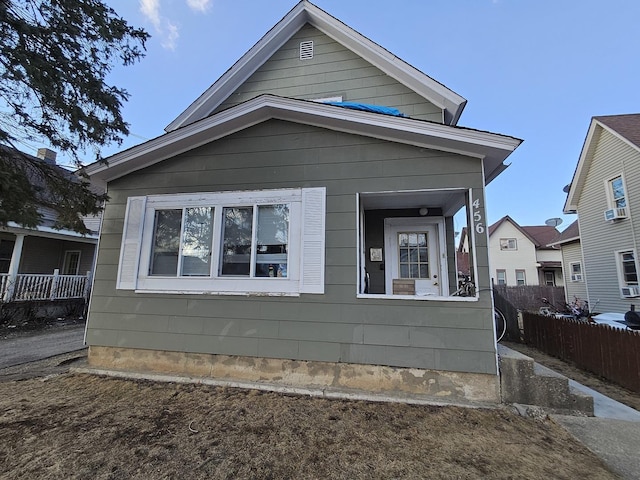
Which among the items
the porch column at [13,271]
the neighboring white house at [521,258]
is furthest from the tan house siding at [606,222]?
the porch column at [13,271]

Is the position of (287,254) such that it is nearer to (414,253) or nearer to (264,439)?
(264,439)

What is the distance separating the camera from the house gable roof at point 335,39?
574 centimetres

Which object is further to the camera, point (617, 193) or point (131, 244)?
point (617, 193)

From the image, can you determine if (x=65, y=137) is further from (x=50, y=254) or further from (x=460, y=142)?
(x=50, y=254)

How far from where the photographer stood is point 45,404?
11.3 feet

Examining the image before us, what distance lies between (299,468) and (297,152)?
3.75 metres

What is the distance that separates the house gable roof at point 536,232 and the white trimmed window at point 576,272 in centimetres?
945

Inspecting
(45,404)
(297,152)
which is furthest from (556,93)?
(45,404)

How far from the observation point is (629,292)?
33.3 ft

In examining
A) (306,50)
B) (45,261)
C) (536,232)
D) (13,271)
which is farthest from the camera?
(536,232)

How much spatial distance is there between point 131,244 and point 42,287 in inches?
345

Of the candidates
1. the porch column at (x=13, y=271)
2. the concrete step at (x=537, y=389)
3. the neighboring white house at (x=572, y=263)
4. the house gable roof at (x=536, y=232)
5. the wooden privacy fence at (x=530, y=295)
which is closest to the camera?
the concrete step at (x=537, y=389)

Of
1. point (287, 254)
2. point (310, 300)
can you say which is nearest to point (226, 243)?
point (287, 254)

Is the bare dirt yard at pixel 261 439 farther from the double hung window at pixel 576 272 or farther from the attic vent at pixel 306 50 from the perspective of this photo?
the double hung window at pixel 576 272
